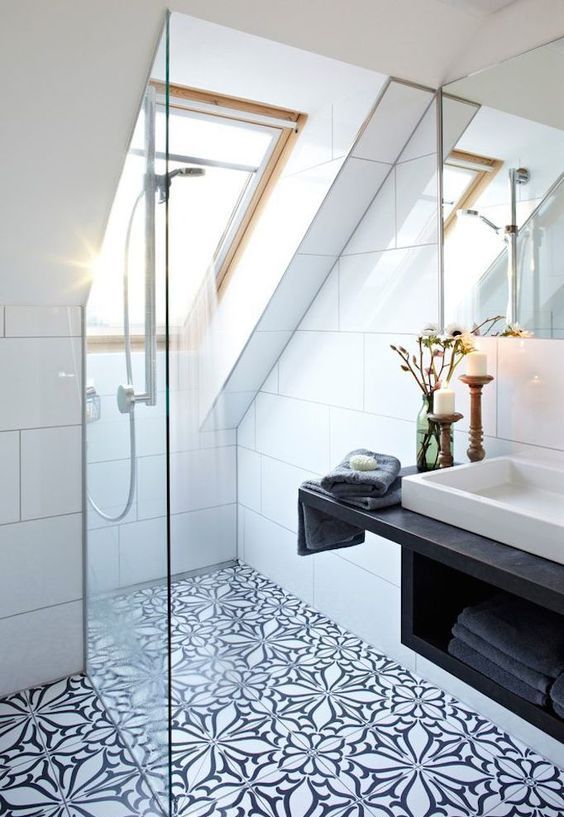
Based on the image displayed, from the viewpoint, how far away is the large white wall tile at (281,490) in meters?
3.11

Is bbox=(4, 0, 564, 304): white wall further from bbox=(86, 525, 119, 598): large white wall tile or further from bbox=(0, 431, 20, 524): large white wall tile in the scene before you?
bbox=(86, 525, 119, 598): large white wall tile

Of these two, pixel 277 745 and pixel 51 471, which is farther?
pixel 51 471

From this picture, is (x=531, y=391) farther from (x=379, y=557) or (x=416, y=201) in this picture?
(x=379, y=557)

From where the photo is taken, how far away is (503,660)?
154cm

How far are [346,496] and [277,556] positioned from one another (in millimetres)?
1489

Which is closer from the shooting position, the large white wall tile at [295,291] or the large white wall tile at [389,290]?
the large white wall tile at [389,290]

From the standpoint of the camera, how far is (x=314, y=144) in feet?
8.10

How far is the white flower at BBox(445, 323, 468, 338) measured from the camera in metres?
2.09

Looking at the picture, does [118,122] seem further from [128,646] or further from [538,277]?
[128,646]

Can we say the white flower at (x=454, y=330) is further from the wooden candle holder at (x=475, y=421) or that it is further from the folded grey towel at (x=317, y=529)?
the folded grey towel at (x=317, y=529)

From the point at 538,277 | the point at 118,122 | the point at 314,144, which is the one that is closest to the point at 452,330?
the point at 538,277

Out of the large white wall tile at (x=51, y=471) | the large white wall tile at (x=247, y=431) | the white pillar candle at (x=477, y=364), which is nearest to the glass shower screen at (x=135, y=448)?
the large white wall tile at (x=51, y=471)

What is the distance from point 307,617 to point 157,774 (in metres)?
1.29

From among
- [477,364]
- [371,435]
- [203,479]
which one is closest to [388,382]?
[371,435]
